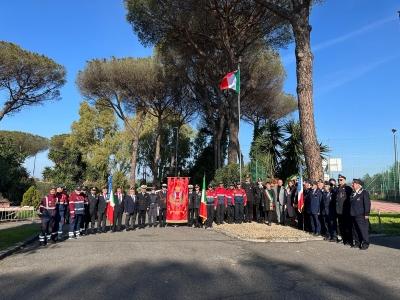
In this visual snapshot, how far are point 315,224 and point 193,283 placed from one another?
802cm

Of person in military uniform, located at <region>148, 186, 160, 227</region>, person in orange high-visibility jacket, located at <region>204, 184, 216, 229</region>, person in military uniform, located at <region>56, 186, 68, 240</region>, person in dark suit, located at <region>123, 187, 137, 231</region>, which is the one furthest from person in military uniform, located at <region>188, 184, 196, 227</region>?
person in military uniform, located at <region>56, 186, 68, 240</region>

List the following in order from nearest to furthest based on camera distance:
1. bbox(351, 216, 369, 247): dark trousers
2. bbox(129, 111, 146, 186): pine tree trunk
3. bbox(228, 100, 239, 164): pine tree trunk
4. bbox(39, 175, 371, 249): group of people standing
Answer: bbox(351, 216, 369, 247): dark trousers
bbox(39, 175, 371, 249): group of people standing
bbox(228, 100, 239, 164): pine tree trunk
bbox(129, 111, 146, 186): pine tree trunk

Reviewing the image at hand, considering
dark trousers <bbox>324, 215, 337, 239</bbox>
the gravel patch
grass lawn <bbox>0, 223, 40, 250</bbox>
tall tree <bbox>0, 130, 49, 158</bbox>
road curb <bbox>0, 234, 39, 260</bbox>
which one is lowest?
road curb <bbox>0, 234, 39, 260</bbox>

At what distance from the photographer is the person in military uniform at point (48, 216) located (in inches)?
569

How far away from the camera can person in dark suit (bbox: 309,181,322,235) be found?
14656 millimetres

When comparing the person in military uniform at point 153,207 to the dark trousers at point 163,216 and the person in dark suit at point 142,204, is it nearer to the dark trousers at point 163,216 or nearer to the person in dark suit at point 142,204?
the dark trousers at point 163,216

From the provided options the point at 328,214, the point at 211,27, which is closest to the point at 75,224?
the point at 328,214

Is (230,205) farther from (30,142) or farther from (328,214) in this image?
(30,142)

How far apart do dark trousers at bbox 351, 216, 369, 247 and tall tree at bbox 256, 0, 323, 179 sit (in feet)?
16.0

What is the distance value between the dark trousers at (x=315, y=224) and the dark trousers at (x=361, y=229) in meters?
2.43

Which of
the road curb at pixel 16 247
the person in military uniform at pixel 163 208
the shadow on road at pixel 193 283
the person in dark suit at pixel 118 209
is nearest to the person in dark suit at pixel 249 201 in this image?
the person in military uniform at pixel 163 208

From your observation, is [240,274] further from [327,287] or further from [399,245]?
[399,245]

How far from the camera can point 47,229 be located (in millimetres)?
14594

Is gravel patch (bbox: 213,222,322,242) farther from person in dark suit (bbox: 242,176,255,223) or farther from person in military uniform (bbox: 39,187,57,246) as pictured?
person in military uniform (bbox: 39,187,57,246)
